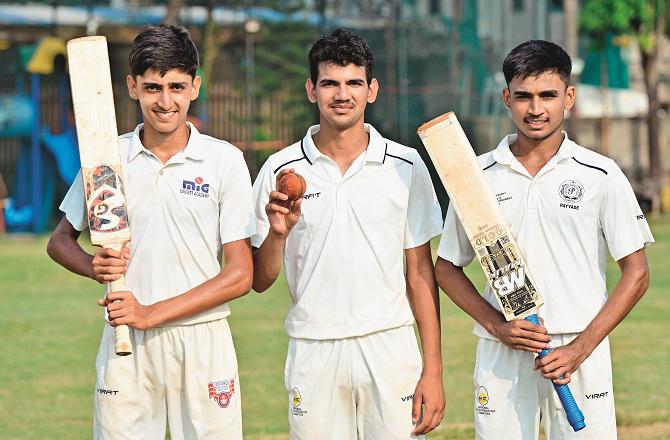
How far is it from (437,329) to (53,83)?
16181 millimetres

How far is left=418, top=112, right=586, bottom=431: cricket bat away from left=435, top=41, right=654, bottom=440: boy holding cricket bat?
0.27 ft

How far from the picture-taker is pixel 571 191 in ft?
14.2

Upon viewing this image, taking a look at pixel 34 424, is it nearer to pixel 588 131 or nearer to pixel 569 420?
pixel 569 420

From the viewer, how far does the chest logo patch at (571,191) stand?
4312mm

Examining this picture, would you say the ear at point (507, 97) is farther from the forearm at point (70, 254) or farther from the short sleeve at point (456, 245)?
the forearm at point (70, 254)

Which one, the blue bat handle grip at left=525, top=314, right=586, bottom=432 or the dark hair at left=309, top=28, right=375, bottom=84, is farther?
the dark hair at left=309, top=28, right=375, bottom=84

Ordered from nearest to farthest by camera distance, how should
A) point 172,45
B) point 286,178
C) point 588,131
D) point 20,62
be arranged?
point 286,178 < point 172,45 < point 20,62 < point 588,131

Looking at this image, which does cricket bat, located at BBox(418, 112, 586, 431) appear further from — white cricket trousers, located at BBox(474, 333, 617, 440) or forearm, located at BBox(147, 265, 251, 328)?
forearm, located at BBox(147, 265, 251, 328)

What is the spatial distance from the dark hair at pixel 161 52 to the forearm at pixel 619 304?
1.51 m

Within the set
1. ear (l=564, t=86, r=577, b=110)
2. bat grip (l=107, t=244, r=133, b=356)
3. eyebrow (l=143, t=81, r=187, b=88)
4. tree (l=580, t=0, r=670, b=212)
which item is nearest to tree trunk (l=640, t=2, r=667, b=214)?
tree (l=580, t=0, r=670, b=212)

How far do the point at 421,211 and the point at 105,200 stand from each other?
1015 millimetres

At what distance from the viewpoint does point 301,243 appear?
4328mm

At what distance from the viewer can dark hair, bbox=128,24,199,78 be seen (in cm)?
423

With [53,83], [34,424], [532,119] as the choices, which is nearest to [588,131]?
[53,83]
